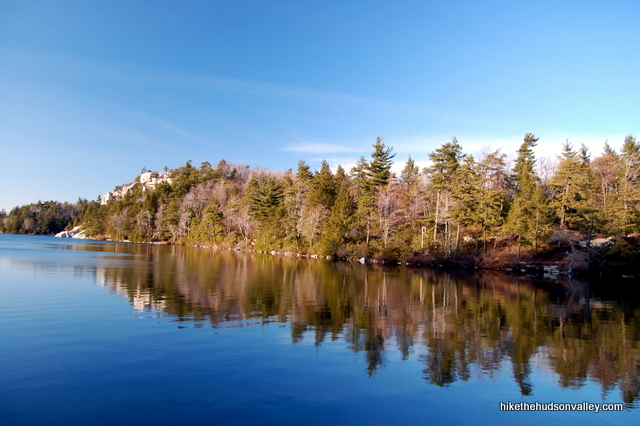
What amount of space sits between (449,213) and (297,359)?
1582 inches

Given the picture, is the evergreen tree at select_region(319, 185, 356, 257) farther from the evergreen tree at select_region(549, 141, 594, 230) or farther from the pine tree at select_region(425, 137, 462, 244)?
the evergreen tree at select_region(549, 141, 594, 230)

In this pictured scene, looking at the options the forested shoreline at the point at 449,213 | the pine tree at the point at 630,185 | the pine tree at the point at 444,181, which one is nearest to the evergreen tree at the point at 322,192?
the forested shoreline at the point at 449,213

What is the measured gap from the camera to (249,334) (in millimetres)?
12188

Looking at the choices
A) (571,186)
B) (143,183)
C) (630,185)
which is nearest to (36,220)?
(143,183)

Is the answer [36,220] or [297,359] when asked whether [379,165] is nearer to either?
[297,359]

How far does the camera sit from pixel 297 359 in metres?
10.0

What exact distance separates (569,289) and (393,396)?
87.2 feet

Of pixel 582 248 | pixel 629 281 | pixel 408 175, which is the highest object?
pixel 408 175

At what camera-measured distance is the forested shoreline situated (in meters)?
40.2

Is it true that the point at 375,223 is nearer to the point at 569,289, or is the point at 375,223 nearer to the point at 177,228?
the point at 569,289

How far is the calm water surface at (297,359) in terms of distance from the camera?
722 cm

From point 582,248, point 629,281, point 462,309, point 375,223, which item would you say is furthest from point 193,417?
point 375,223

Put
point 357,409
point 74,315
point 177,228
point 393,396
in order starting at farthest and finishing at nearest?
point 177,228
point 74,315
point 393,396
point 357,409

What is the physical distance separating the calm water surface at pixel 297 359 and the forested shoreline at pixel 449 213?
23951 millimetres
